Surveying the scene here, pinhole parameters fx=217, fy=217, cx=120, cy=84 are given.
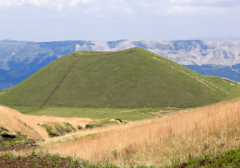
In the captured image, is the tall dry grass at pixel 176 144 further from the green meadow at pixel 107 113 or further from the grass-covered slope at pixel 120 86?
the grass-covered slope at pixel 120 86

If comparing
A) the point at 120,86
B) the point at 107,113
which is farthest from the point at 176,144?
the point at 120,86

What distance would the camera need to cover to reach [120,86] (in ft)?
407

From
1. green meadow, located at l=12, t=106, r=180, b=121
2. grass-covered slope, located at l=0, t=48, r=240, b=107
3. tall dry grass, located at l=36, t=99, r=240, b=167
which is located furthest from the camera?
grass-covered slope, located at l=0, t=48, r=240, b=107

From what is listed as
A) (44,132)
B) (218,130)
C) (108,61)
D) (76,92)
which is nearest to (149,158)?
(218,130)

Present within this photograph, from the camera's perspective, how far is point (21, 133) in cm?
2495

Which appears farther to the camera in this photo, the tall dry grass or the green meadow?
the green meadow

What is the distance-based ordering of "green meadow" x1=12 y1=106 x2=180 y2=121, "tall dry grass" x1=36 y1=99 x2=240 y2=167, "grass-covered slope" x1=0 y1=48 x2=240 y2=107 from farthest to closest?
1. "grass-covered slope" x1=0 y1=48 x2=240 y2=107
2. "green meadow" x1=12 y1=106 x2=180 y2=121
3. "tall dry grass" x1=36 y1=99 x2=240 y2=167

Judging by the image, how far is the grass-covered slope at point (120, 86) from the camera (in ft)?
365

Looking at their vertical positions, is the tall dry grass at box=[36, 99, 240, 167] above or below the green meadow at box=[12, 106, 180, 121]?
above

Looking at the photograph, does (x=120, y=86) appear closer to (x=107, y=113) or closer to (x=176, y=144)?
(x=107, y=113)

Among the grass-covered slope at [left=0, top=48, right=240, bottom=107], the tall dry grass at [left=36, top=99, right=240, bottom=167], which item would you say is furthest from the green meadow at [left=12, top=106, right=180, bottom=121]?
the tall dry grass at [left=36, top=99, right=240, bottom=167]

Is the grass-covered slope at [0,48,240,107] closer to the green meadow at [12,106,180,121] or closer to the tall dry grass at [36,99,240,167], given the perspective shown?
the green meadow at [12,106,180,121]

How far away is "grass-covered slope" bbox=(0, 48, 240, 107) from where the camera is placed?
4375 inches

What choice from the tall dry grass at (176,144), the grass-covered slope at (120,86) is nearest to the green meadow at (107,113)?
the grass-covered slope at (120,86)
